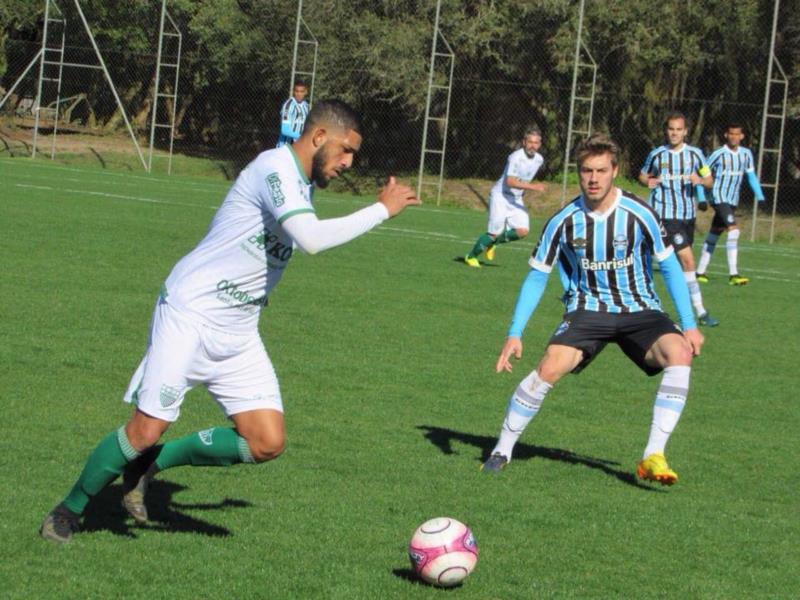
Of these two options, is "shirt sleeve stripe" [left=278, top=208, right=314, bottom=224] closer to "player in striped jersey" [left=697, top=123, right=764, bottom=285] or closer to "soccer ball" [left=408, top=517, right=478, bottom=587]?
"soccer ball" [left=408, top=517, right=478, bottom=587]

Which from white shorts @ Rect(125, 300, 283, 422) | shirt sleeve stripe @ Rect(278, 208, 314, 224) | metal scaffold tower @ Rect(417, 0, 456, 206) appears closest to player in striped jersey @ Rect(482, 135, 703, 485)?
white shorts @ Rect(125, 300, 283, 422)

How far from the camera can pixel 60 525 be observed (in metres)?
5.22

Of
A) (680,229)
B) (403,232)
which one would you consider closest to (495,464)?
(680,229)

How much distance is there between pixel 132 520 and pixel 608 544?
6.66 ft

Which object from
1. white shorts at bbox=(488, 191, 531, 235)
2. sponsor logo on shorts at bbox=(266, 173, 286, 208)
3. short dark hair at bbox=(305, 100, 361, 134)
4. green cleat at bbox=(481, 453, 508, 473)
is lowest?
green cleat at bbox=(481, 453, 508, 473)

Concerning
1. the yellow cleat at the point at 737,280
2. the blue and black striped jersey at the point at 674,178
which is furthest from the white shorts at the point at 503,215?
the blue and black striped jersey at the point at 674,178

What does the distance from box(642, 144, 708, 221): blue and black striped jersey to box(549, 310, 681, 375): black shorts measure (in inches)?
302

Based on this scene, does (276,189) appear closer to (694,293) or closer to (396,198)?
(396,198)

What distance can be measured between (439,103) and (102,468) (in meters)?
29.9

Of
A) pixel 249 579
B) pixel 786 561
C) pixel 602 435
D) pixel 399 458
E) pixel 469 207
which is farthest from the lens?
pixel 469 207

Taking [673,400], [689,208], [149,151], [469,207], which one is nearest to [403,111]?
[469,207]

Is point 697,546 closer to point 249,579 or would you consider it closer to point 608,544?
point 608,544

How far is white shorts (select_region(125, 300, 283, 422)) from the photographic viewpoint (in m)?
5.14

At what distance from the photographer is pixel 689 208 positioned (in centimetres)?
1496
